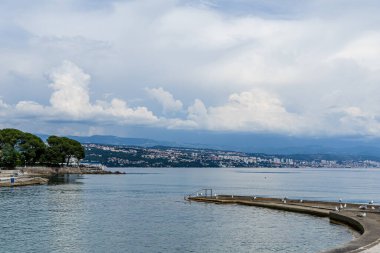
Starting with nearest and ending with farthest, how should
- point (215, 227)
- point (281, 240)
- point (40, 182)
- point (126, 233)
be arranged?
1. point (281, 240)
2. point (126, 233)
3. point (215, 227)
4. point (40, 182)

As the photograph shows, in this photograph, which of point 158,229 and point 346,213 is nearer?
point 158,229

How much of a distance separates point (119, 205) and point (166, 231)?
103 feet

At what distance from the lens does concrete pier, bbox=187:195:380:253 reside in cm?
3703

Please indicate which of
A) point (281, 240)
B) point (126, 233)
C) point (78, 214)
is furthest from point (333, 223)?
point (78, 214)

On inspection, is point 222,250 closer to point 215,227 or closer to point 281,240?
point 281,240

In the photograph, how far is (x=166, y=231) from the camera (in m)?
55.2

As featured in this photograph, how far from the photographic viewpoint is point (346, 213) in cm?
6312

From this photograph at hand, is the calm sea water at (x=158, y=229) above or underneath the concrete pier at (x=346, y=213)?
underneath

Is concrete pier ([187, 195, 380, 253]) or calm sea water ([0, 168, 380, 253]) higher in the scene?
concrete pier ([187, 195, 380, 253])

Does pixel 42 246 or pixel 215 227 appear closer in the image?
pixel 42 246

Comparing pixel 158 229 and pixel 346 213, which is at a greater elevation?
pixel 346 213

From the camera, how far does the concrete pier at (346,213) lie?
3703 centimetres

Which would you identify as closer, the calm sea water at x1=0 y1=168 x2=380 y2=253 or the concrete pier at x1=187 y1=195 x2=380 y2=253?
the concrete pier at x1=187 y1=195 x2=380 y2=253

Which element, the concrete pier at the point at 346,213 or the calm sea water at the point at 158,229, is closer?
the concrete pier at the point at 346,213
